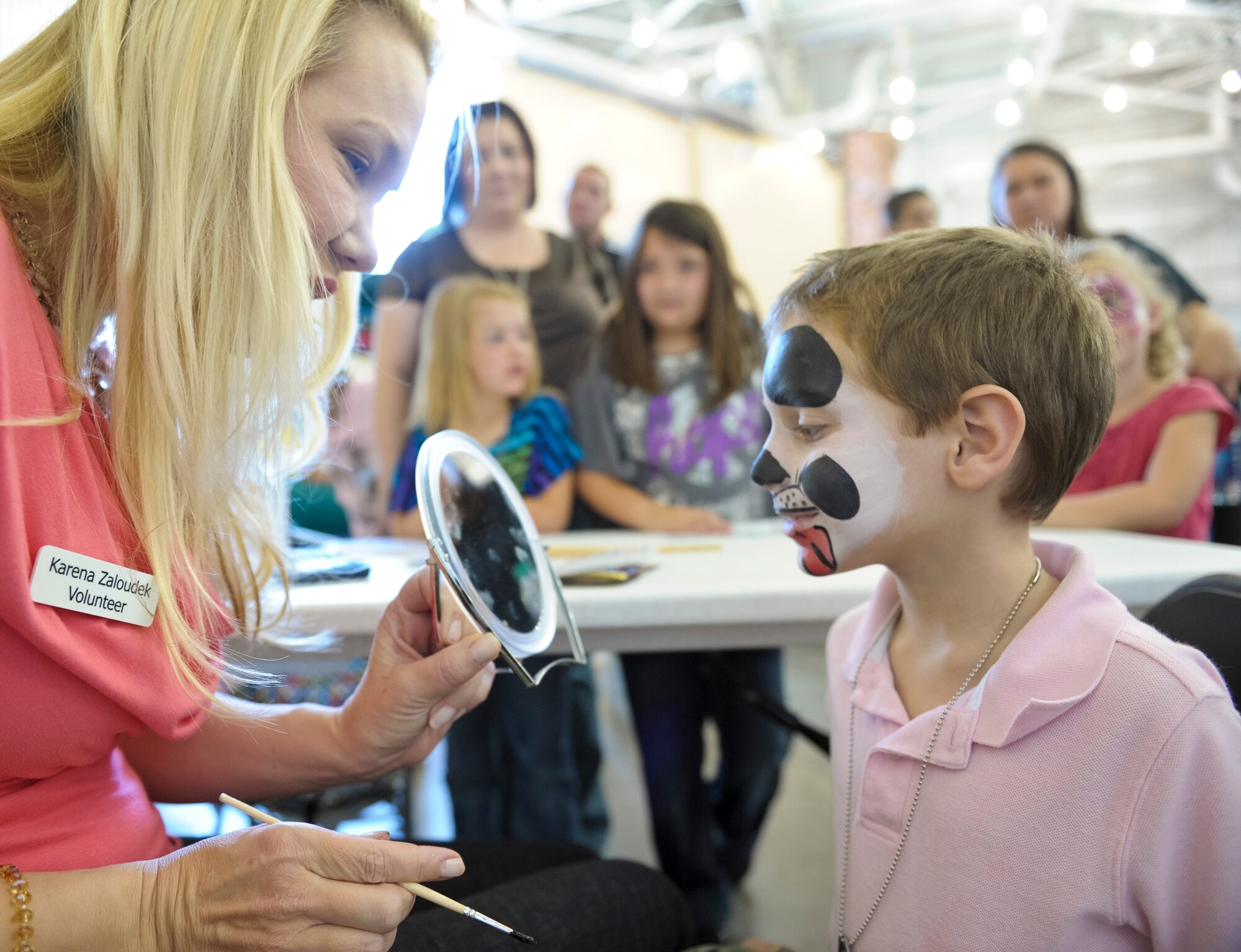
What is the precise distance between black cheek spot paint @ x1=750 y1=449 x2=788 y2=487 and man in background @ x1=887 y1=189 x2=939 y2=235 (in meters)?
2.49

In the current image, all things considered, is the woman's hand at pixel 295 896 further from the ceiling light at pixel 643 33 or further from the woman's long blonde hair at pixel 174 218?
the ceiling light at pixel 643 33

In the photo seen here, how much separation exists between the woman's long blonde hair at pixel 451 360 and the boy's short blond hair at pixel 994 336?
4.16 ft

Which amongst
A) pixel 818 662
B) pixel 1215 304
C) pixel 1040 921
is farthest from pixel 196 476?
pixel 1215 304

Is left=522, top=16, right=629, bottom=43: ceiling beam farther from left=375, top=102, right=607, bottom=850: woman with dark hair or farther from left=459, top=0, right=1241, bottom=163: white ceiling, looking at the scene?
left=375, top=102, right=607, bottom=850: woman with dark hair

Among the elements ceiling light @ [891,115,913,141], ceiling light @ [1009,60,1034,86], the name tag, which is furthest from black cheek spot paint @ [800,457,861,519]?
ceiling light @ [1009,60,1034,86]

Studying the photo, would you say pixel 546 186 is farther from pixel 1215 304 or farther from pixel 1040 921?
pixel 1215 304

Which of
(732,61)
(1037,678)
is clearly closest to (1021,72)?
(732,61)

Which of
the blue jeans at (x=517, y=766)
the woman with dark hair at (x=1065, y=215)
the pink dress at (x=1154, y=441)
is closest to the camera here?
the pink dress at (x=1154, y=441)

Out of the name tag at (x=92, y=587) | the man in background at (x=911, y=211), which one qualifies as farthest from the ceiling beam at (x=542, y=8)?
the name tag at (x=92, y=587)

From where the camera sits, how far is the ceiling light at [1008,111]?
7508 mm

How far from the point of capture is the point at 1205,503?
5.75 feet

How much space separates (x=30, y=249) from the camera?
669 mm

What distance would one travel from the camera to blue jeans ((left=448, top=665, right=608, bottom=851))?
181cm

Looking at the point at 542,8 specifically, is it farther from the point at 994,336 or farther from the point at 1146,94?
the point at 994,336
